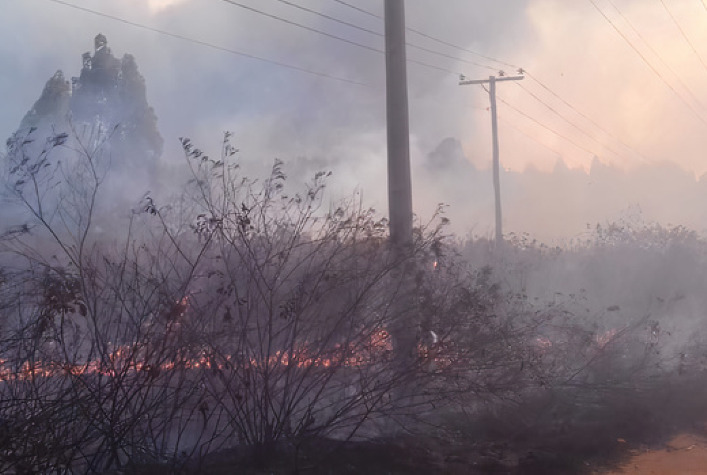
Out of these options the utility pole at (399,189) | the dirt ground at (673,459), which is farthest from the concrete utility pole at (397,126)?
the dirt ground at (673,459)

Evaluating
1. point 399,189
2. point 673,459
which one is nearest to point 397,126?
point 399,189

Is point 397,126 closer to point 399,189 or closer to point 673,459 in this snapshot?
point 399,189

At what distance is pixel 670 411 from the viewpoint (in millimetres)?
11000

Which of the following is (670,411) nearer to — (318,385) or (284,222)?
(318,385)

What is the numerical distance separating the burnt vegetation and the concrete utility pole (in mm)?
794

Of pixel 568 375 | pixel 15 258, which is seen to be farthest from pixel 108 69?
pixel 568 375

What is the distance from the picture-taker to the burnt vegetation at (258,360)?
20.4 feet

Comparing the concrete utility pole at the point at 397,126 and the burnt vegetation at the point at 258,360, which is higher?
the concrete utility pole at the point at 397,126

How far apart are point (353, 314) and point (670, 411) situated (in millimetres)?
6142

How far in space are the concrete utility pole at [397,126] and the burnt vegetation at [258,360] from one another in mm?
794

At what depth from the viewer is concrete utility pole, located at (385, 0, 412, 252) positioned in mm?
9625

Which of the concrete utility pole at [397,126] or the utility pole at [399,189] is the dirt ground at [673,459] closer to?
the utility pole at [399,189]

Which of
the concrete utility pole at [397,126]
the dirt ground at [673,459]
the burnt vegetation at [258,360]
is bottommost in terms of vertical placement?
the dirt ground at [673,459]

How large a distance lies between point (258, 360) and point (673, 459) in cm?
512
